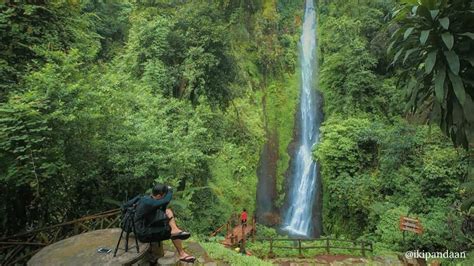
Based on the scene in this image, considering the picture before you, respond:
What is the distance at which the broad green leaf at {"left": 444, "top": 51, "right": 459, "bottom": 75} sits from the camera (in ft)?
10.4

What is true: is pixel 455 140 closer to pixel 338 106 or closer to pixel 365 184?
pixel 365 184

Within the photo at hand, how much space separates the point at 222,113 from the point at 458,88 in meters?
9.00

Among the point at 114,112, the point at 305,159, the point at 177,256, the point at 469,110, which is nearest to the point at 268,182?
the point at 305,159

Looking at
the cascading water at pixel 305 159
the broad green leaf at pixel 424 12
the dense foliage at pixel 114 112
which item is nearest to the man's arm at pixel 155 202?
the dense foliage at pixel 114 112

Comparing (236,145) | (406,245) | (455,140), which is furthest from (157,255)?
(236,145)

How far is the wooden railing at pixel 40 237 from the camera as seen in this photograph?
464cm

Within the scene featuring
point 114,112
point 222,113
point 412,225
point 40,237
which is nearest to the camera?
point 40,237

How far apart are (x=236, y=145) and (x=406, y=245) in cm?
814

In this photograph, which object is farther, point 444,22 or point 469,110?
point 469,110

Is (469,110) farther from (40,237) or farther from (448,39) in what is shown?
(40,237)

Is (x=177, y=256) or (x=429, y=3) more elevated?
(x=429, y=3)

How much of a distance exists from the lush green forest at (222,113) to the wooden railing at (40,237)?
1.39 feet

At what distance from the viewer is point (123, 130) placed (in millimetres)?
6922

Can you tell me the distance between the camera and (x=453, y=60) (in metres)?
3.20
